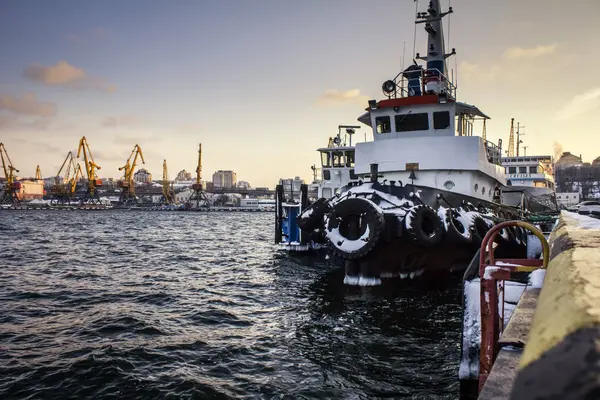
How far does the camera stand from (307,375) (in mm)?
5848

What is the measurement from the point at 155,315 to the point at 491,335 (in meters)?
7.01

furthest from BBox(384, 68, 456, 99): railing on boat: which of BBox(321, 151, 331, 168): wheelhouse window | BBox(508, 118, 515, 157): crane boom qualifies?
BBox(508, 118, 515, 157): crane boom

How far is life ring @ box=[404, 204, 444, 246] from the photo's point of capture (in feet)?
34.5

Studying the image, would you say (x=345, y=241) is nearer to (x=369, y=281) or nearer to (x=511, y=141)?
(x=369, y=281)

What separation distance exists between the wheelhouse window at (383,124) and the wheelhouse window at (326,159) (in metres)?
9.59

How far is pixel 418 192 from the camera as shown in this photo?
11.4 meters

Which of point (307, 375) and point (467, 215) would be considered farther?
point (467, 215)

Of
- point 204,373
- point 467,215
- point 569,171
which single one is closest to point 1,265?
point 204,373

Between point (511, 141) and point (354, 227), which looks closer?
point (354, 227)

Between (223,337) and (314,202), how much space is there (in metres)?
8.28

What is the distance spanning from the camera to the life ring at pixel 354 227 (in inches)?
422

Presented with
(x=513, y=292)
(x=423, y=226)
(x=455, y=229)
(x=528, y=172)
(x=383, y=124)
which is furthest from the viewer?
(x=528, y=172)

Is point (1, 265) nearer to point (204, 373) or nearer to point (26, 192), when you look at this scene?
point (204, 373)

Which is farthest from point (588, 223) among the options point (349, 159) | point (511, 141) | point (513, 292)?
point (511, 141)
